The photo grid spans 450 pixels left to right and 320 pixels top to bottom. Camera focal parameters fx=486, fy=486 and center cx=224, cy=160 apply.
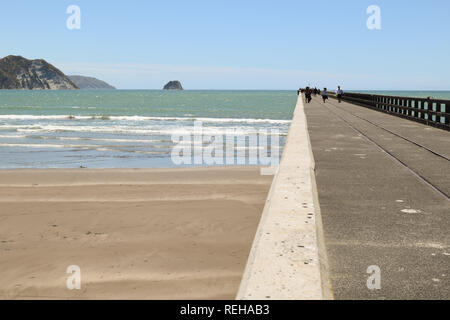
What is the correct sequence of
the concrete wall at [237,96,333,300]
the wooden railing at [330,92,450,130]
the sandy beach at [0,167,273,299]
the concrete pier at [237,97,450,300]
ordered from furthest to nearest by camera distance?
1. the wooden railing at [330,92,450,130]
2. the sandy beach at [0,167,273,299]
3. the concrete pier at [237,97,450,300]
4. the concrete wall at [237,96,333,300]

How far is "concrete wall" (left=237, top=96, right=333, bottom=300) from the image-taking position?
3.66 meters

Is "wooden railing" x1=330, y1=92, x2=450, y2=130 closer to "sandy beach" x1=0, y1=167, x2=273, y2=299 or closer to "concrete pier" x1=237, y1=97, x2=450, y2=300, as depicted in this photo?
"concrete pier" x1=237, y1=97, x2=450, y2=300

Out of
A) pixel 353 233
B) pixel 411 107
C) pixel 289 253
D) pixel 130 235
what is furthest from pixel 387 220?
pixel 411 107

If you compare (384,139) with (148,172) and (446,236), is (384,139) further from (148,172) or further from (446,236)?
(446,236)

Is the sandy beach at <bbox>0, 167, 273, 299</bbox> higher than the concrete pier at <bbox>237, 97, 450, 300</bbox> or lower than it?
lower

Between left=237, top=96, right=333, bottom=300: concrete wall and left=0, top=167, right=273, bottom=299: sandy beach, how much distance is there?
3.00 ft

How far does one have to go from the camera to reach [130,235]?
7566 millimetres

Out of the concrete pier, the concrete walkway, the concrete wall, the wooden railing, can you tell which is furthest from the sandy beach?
the wooden railing

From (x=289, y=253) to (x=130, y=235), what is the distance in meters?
3.80

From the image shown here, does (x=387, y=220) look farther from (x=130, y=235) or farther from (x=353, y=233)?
(x=130, y=235)

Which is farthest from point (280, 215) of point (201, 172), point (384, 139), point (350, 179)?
point (384, 139)

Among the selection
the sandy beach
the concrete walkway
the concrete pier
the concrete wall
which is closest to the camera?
the concrete wall
